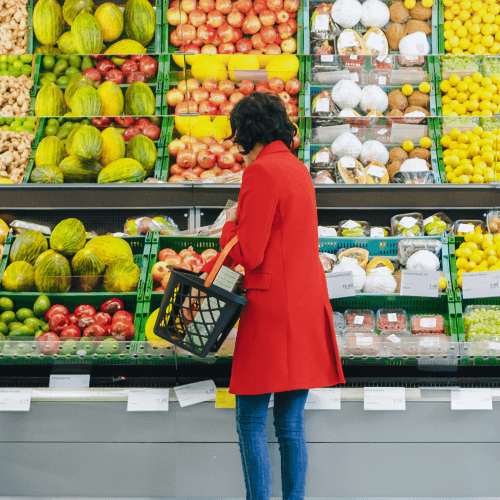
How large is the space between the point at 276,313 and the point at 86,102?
2.25 meters

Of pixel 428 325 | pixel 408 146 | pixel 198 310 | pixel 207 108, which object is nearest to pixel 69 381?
pixel 198 310

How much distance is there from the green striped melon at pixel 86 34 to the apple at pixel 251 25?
921 mm

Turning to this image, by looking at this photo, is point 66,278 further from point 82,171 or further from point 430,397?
point 430,397

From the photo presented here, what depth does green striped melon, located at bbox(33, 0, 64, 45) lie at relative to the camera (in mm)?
3889

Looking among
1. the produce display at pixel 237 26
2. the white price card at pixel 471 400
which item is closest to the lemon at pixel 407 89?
the produce display at pixel 237 26

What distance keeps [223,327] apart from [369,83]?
2344 millimetres

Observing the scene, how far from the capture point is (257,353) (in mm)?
1955

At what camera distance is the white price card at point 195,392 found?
2533 mm

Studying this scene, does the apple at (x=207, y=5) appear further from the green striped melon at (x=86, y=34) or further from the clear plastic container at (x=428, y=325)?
the clear plastic container at (x=428, y=325)

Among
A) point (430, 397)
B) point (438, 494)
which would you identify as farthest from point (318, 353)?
point (438, 494)

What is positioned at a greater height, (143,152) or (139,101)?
(139,101)

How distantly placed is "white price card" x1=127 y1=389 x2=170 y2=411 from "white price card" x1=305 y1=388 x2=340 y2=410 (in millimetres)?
597

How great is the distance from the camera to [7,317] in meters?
2.76

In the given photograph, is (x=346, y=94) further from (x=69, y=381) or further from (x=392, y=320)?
(x=69, y=381)
